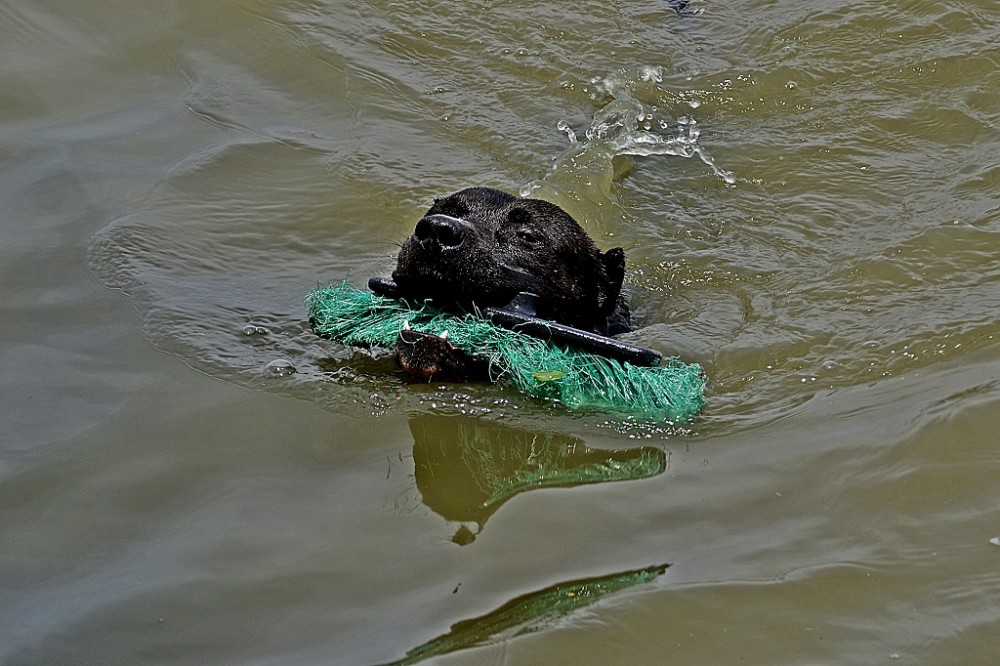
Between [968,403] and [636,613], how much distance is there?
1.69 m

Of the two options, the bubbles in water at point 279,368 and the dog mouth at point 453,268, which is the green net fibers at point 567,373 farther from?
the bubbles in water at point 279,368

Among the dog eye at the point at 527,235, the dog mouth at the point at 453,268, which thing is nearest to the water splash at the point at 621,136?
the dog eye at the point at 527,235

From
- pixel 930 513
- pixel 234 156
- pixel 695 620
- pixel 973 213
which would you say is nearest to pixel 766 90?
pixel 973 213

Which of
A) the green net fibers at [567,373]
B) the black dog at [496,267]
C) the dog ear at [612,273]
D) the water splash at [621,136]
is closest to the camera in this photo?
the green net fibers at [567,373]

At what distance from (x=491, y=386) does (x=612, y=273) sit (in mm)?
890

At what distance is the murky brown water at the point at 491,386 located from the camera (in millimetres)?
3172

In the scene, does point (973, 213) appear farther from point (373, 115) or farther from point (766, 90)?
point (373, 115)

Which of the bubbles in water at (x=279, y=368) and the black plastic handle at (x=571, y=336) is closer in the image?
the black plastic handle at (x=571, y=336)

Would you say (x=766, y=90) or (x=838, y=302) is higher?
(x=766, y=90)

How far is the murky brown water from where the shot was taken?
3.17 meters

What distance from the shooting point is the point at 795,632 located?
3.05 meters

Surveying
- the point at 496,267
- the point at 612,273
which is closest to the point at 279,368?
the point at 496,267

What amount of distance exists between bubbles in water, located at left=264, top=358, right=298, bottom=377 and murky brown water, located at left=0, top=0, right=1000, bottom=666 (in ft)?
0.19

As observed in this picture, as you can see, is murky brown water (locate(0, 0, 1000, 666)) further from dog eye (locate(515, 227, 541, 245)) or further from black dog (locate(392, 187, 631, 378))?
dog eye (locate(515, 227, 541, 245))
